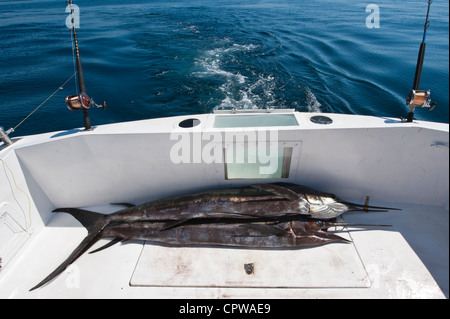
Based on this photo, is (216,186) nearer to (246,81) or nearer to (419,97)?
(419,97)

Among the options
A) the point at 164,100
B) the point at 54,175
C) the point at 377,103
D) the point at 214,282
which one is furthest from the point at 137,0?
the point at 214,282

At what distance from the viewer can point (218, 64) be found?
9.15 m

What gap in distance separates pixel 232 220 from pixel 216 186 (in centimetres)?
51

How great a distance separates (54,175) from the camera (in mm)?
2887

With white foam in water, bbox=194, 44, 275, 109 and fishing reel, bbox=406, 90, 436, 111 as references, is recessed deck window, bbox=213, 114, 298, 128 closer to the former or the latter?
fishing reel, bbox=406, 90, 436, 111

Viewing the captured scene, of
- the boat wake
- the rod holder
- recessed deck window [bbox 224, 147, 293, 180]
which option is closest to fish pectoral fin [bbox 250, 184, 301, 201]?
recessed deck window [bbox 224, 147, 293, 180]

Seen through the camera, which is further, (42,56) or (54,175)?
(42,56)

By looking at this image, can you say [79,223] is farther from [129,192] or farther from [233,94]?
[233,94]

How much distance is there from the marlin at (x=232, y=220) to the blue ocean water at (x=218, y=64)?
4.02 m

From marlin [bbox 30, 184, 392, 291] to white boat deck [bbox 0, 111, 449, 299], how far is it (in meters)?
0.11

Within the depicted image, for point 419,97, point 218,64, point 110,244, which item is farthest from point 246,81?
point 110,244

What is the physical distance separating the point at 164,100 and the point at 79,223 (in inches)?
187

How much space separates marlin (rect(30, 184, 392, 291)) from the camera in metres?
2.58
